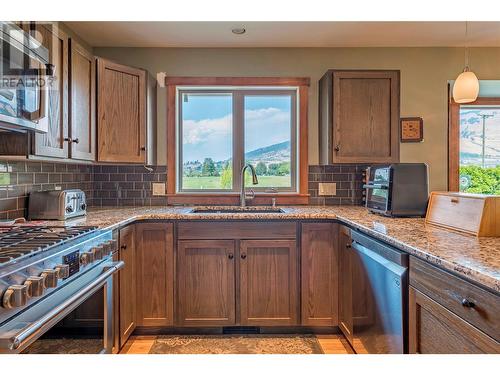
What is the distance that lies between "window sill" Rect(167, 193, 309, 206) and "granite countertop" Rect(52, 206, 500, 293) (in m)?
0.59

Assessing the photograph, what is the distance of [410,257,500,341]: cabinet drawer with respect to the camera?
2.87 feet

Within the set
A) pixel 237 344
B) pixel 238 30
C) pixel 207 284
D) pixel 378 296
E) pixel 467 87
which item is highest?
pixel 238 30

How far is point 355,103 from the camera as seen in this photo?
2.59 meters

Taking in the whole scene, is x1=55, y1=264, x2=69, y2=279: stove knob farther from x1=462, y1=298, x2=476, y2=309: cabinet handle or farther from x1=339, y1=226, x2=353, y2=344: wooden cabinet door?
x1=339, y1=226, x2=353, y2=344: wooden cabinet door

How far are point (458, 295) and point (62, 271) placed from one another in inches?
54.0

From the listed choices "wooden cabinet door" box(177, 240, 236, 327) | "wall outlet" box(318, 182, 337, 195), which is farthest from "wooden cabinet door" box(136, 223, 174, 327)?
"wall outlet" box(318, 182, 337, 195)

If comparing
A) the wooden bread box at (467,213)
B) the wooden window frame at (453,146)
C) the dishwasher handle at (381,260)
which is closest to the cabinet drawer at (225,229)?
the dishwasher handle at (381,260)

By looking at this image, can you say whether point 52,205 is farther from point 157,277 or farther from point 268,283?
point 268,283

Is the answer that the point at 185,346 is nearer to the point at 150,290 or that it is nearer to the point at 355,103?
the point at 150,290

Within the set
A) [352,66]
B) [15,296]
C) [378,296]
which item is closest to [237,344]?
[378,296]

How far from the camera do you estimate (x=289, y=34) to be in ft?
8.68

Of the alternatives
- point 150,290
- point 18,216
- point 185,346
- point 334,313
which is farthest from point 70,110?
point 334,313

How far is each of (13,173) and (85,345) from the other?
121 centimetres

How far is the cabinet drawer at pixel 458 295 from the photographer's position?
2.87 feet
